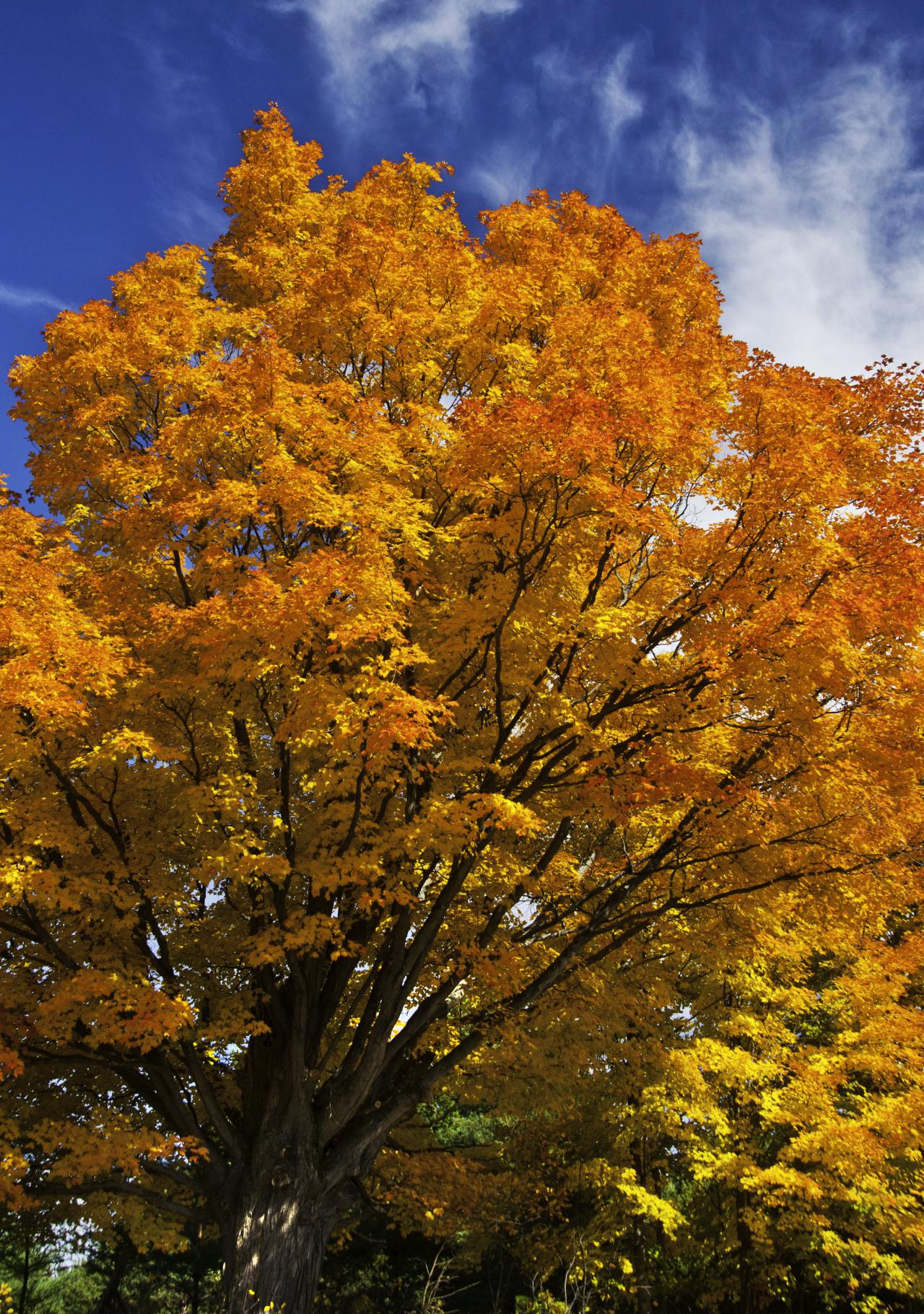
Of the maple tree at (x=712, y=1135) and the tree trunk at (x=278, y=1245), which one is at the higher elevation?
the maple tree at (x=712, y=1135)

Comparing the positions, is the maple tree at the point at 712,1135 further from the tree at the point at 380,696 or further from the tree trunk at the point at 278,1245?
the tree trunk at the point at 278,1245

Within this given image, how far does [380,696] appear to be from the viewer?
24.9 feet

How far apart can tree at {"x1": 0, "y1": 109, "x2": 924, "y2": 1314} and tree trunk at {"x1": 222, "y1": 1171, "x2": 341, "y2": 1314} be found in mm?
41

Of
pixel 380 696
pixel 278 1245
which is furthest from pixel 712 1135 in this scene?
pixel 380 696

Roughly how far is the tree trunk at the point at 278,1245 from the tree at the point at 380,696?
0.04 m

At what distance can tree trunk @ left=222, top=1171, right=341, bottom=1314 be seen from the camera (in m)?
8.63

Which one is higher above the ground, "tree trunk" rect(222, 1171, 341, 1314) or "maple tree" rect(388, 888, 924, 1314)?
"maple tree" rect(388, 888, 924, 1314)

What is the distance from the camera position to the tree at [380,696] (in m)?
8.45

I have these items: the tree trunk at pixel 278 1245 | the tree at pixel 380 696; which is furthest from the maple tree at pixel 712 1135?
the tree trunk at pixel 278 1245

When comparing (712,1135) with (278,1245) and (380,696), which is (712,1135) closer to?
(278,1245)

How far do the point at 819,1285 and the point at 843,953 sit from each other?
6899mm

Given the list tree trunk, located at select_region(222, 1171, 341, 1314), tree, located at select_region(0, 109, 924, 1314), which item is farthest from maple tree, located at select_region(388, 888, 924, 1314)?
tree trunk, located at select_region(222, 1171, 341, 1314)

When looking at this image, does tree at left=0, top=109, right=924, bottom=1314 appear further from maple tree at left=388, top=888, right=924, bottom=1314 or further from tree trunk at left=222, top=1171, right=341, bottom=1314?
maple tree at left=388, top=888, right=924, bottom=1314

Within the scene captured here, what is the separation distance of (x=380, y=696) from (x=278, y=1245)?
20.3ft
